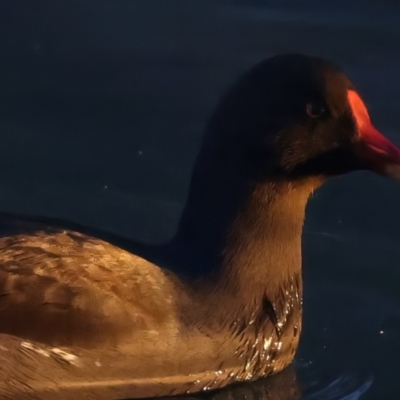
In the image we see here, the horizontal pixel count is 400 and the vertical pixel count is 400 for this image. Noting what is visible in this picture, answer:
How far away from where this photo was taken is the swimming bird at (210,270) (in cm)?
629

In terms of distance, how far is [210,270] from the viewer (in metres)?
6.65

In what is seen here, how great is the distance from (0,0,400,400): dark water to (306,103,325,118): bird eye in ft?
4.02

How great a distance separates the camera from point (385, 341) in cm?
727

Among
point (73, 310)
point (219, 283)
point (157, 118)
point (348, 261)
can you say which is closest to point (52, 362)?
point (73, 310)

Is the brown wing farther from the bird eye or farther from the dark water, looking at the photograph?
the bird eye

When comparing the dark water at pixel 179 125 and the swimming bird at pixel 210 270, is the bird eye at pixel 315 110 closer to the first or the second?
the swimming bird at pixel 210 270

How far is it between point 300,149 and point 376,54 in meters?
2.90

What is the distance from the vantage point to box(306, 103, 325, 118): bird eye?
651 centimetres

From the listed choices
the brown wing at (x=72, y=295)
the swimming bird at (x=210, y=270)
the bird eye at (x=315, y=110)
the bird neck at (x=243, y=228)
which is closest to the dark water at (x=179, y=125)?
the swimming bird at (x=210, y=270)

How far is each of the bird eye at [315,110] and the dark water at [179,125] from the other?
1226 millimetres

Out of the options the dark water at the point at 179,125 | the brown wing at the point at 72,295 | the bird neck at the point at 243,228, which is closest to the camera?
the brown wing at the point at 72,295

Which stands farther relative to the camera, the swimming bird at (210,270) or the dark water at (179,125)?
the dark water at (179,125)

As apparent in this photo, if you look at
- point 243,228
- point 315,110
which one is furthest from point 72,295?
point 315,110

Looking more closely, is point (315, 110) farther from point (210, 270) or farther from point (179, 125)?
point (179, 125)
